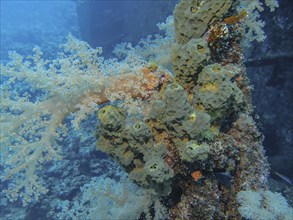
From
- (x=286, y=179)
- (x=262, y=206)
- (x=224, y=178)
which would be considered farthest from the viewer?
(x=286, y=179)

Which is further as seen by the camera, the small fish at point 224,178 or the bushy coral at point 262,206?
the small fish at point 224,178

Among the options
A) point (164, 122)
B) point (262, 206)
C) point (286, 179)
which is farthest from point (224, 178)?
point (286, 179)

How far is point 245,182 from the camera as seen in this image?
111 inches

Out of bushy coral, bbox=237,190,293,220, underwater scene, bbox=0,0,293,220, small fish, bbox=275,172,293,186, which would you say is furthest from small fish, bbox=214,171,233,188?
small fish, bbox=275,172,293,186

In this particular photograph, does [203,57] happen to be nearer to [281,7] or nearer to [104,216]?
[104,216]

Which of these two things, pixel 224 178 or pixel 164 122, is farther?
pixel 224 178

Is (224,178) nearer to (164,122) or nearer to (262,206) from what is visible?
(262,206)

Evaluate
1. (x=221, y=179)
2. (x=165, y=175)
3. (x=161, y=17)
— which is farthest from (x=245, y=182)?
(x=161, y=17)

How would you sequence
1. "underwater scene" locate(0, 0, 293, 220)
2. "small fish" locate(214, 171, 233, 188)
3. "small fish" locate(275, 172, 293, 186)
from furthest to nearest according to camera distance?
"small fish" locate(275, 172, 293, 186) < "small fish" locate(214, 171, 233, 188) < "underwater scene" locate(0, 0, 293, 220)

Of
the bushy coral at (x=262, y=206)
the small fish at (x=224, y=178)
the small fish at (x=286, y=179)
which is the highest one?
the small fish at (x=286, y=179)

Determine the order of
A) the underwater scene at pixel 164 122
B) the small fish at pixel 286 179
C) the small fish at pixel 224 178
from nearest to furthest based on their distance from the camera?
the underwater scene at pixel 164 122 → the small fish at pixel 224 178 → the small fish at pixel 286 179

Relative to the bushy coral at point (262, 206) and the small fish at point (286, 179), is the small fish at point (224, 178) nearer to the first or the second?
the bushy coral at point (262, 206)

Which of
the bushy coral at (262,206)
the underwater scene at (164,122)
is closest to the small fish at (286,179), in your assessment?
the underwater scene at (164,122)

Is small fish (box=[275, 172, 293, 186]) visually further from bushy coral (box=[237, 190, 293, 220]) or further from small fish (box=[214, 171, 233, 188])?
small fish (box=[214, 171, 233, 188])
